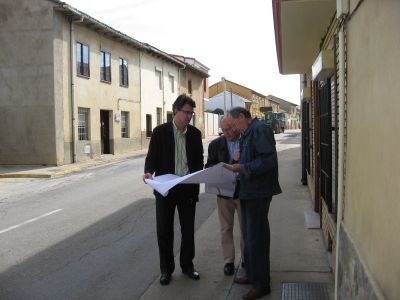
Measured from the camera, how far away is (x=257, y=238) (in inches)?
170

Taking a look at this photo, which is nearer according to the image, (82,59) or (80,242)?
(80,242)

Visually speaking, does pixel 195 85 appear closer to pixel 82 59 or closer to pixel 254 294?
pixel 82 59

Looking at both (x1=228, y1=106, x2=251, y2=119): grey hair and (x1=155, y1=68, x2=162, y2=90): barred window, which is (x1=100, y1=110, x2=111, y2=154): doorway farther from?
(x1=228, y1=106, x2=251, y2=119): grey hair

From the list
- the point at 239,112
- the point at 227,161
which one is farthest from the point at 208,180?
the point at 239,112

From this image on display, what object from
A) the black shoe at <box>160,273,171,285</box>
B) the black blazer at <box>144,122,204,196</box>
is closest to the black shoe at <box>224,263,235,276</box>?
the black shoe at <box>160,273,171,285</box>

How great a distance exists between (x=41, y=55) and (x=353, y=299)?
18.5 m

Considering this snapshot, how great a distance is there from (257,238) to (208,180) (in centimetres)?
70

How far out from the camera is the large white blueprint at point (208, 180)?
14.5ft

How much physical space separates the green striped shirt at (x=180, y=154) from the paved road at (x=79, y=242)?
4.02 ft

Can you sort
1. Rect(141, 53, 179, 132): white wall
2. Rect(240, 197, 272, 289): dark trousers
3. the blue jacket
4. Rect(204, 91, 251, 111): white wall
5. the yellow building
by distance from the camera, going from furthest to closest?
1. the yellow building
2. Rect(204, 91, 251, 111): white wall
3. Rect(141, 53, 179, 132): white wall
4. Rect(240, 197, 272, 289): dark trousers
5. the blue jacket

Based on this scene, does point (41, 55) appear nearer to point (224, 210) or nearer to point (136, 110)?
point (136, 110)

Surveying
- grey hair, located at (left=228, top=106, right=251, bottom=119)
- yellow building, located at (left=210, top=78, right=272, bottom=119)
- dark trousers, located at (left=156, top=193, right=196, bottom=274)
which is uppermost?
yellow building, located at (left=210, top=78, right=272, bottom=119)

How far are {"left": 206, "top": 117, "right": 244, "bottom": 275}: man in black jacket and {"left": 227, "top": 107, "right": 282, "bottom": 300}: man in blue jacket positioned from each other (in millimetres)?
285

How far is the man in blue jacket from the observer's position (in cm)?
418
